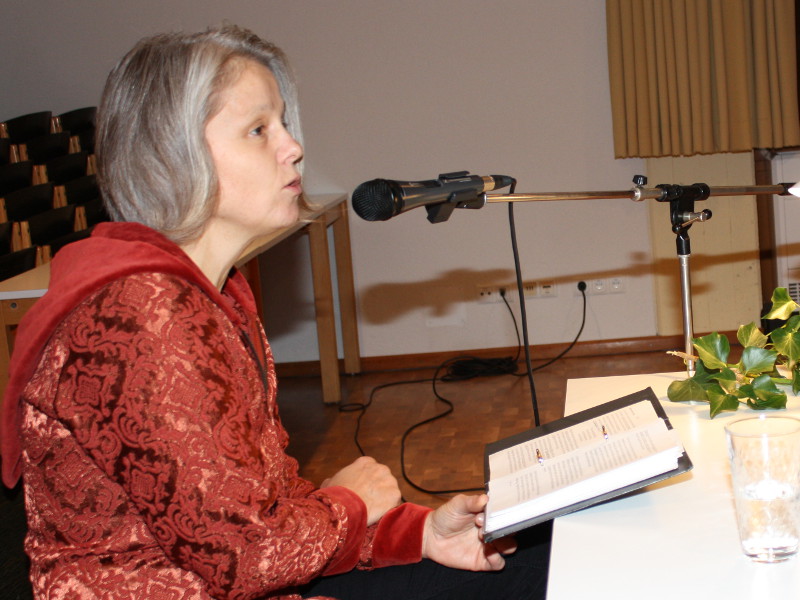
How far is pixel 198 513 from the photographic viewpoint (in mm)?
874

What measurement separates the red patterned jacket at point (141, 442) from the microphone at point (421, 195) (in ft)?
0.69

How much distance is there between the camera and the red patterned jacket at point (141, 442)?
87 centimetres

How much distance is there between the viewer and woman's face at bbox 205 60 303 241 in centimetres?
111

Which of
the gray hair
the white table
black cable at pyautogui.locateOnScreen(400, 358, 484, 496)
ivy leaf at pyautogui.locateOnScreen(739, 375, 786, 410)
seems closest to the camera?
the white table

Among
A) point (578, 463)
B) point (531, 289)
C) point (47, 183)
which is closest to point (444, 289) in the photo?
point (531, 289)

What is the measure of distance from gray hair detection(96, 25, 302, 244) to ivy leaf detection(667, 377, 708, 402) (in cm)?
77

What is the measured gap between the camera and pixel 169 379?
0.88 meters

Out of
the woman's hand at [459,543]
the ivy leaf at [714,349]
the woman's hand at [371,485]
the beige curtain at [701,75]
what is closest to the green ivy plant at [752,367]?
the ivy leaf at [714,349]

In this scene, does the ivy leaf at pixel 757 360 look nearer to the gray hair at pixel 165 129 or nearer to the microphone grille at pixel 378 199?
the microphone grille at pixel 378 199

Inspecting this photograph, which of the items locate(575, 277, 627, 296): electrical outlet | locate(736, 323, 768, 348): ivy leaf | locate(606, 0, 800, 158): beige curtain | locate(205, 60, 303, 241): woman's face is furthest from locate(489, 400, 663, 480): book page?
locate(575, 277, 627, 296): electrical outlet

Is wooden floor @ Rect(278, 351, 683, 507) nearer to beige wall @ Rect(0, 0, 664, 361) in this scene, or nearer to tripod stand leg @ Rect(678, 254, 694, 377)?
beige wall @ Rect(0, 0, 664, 361)

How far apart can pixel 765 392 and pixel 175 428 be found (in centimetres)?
85

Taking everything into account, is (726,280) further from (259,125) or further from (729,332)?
(259,125)

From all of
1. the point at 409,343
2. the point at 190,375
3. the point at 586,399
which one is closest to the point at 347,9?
the point at 409,343
